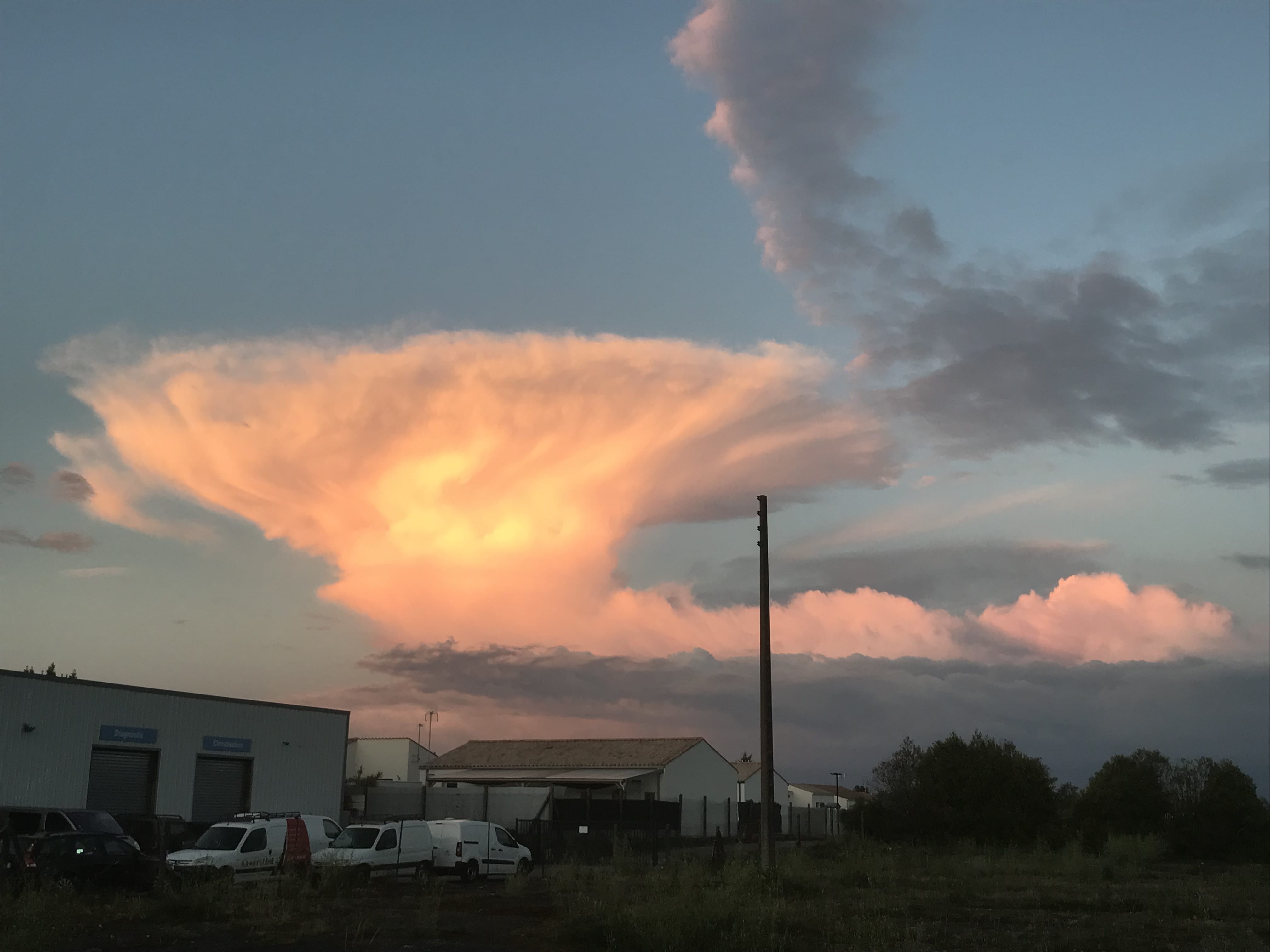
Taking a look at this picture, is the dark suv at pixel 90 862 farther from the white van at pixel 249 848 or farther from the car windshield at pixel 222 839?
the car windshield at pixel 222 839

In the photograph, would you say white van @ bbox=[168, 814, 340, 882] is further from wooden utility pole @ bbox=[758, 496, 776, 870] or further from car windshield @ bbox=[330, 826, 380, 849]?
wooden utility pole @ bbox=[758, 496, 776, 870]

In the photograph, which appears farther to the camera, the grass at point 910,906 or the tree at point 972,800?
the tree at point 972,800

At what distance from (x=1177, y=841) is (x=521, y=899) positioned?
124ft

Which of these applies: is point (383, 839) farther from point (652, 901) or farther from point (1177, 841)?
point (1177, 841)

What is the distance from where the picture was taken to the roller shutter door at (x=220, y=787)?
41438 millimetres

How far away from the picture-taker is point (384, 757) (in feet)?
290

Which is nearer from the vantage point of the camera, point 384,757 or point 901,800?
point 901,800

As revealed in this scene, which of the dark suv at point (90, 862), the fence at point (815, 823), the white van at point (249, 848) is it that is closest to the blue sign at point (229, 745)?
the white van at point (249, 848)

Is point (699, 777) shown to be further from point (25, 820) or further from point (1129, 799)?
point (25, 820)

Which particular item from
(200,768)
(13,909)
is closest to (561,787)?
(200,768)

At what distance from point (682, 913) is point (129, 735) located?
28.4 m

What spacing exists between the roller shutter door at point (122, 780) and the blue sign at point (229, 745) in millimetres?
2236

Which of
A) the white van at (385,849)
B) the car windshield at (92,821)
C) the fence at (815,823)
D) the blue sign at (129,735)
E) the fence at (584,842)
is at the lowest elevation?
the fence at (815,823)

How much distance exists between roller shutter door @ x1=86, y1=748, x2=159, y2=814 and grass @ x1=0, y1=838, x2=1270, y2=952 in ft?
50.0
